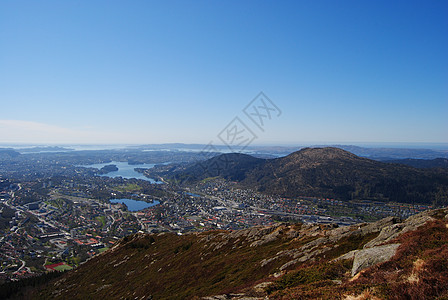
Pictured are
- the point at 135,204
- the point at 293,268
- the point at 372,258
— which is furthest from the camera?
the point at 135,204

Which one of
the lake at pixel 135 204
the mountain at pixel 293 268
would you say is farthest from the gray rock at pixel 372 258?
the lake at pixel 135 204

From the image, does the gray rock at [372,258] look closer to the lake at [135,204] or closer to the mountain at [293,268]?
the mountain at [293,268]

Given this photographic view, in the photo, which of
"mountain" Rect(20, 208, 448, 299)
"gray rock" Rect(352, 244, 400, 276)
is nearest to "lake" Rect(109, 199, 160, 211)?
"mountain" Rect(20, 208, 448, 299)

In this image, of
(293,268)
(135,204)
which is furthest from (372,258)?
(135,204)

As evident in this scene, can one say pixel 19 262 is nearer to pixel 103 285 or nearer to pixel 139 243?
pixel 139 243

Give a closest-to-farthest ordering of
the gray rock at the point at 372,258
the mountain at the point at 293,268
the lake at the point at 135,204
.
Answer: the mountain at the point at 293,268 → the gray rock at the point at 372,258 → the lake at the point at 135,204

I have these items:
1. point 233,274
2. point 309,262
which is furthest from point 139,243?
point 309,262

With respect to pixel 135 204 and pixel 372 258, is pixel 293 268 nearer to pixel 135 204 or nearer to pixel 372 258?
pixel 372 258

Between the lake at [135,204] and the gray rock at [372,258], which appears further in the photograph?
the lake at [135,204]
